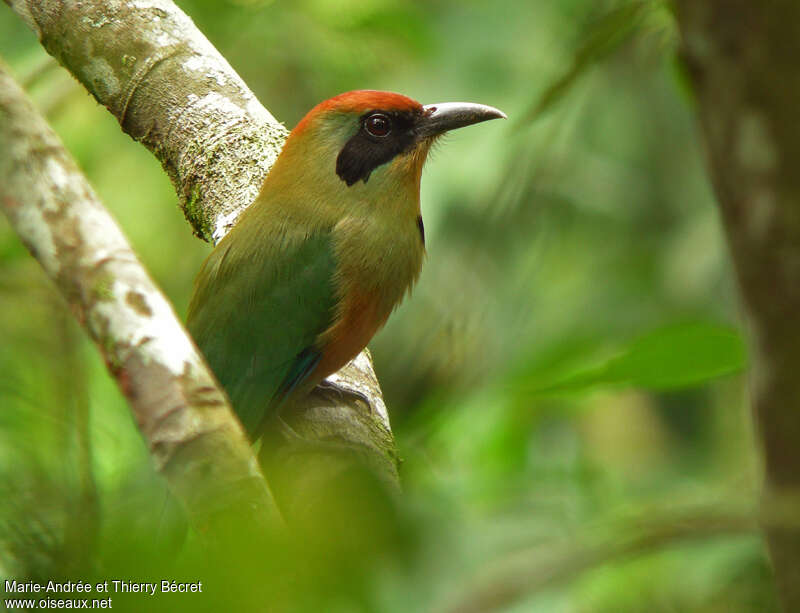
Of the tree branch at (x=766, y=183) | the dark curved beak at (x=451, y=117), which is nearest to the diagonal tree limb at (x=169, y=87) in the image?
the dark curved beak at (x=451, y=117)

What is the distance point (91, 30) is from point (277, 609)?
307 centimetres

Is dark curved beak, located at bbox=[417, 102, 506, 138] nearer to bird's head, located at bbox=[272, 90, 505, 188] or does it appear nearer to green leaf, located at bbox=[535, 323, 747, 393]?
bird's head, located at bbox=[272, 90, 505, 188]

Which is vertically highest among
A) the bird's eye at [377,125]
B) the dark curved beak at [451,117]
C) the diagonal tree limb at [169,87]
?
the dark curved beak at [451,117]

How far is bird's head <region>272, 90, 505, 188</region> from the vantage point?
3.49m

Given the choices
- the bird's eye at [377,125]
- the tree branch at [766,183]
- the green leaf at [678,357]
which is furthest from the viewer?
the bird's eye at [377,125]

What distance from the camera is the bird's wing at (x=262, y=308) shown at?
10.8 feet

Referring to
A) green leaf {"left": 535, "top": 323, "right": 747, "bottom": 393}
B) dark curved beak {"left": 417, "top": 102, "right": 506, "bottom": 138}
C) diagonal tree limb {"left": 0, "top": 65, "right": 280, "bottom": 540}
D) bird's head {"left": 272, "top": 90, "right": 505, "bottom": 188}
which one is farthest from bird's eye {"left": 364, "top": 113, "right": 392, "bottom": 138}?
green leaf {"left": 535, "top": 323, "right": 747, "bottom": 393}

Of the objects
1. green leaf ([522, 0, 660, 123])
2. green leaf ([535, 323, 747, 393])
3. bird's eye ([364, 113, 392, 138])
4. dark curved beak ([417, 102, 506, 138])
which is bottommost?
Answer: bird's eye ([364, 113, 392, 138])

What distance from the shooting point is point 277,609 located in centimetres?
81

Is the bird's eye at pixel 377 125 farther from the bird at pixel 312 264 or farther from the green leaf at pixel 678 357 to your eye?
the green leaf at pixel 678 357

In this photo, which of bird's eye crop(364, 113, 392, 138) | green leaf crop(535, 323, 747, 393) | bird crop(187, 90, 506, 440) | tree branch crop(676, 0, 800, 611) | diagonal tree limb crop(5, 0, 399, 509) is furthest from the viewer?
bird's eye crop(364, 113, 392, 138)

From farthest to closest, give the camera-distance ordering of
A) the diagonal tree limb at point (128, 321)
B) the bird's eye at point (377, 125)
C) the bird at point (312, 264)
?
the bird's eye at point (377, 125)
the bird at point (312, 264)
the diagonal tree limb at point (128, 321)

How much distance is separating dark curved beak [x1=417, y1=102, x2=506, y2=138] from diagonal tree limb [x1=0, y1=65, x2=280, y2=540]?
2147 mm

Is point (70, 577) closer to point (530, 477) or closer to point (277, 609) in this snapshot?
point (277, 609)
